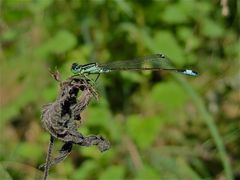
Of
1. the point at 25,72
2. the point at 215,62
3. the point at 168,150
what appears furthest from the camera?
the point at 215,62

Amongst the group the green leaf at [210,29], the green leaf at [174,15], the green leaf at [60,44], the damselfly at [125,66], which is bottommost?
the damselfly at [125,66]

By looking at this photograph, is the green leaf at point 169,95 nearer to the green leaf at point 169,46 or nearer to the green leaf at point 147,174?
the green leaf at point 169,46

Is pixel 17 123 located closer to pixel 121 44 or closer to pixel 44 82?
pixel 44 82

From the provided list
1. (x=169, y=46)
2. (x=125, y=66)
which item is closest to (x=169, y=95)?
(x=169, y=46)

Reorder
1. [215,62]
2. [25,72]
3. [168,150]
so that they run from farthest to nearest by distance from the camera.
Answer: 1. [215,62]
2. [25,72]
3. [168,150]

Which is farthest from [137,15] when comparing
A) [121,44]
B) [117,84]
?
[117,84]

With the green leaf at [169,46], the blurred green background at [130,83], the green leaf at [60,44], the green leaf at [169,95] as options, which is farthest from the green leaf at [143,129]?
the green leaf at [60,44]

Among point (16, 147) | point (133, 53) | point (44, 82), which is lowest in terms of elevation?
point (16, 147)

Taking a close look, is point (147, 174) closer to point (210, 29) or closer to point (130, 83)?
point (130, 83)
